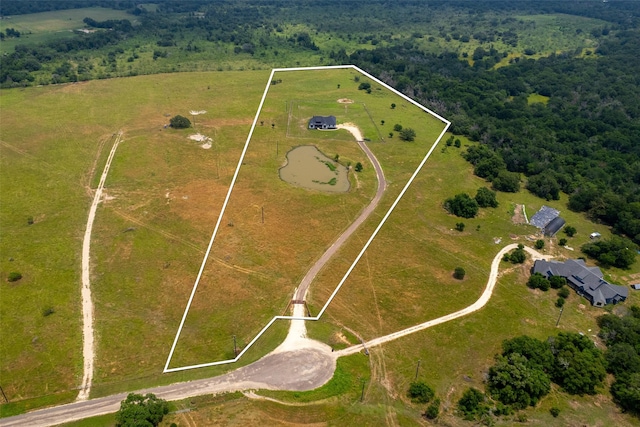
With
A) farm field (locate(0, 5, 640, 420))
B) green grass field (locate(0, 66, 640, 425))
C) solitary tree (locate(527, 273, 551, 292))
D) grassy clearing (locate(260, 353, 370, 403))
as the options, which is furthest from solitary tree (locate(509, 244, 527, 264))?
grassy clearing (locate(260, 353, 370, 403))

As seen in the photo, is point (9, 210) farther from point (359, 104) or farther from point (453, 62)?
point (453, 62)

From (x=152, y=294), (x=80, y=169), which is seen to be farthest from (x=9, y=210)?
(x=152, y=294)

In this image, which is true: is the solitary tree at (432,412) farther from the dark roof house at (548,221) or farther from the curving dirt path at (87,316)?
the dark roof house at (548,221)

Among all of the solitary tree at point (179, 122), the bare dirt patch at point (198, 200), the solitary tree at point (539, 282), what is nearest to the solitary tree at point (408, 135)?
the bare dirt patch at point (198, 200)

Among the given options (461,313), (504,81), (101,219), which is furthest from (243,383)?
(504,81)

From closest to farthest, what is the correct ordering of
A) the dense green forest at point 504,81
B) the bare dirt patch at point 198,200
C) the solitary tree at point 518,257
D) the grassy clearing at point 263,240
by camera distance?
the grassy clearing at point 263,240 < the solitary tree at point 518,257 < the bare dirt patch at point 198,200 < the dense green forest at point 504,81

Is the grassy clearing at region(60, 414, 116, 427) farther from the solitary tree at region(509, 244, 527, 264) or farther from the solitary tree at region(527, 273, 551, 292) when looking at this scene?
the solitary tree at region(509, 244, 527, 264)

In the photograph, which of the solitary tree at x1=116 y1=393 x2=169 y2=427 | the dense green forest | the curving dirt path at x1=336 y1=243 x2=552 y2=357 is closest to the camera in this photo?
the solitary tree at x1=116 y1=393 x2=169 y2=427
